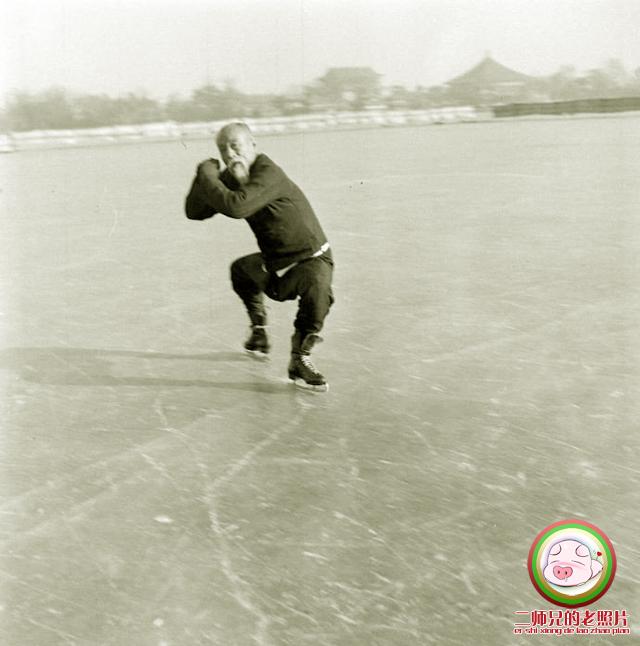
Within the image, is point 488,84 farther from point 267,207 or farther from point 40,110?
point 267,207

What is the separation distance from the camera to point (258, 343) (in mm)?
4043

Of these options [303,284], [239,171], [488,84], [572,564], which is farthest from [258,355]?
[488,84]

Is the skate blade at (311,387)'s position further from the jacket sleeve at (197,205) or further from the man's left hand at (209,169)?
the man's left hand at (209,169)

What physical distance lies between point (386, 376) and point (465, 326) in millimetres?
798

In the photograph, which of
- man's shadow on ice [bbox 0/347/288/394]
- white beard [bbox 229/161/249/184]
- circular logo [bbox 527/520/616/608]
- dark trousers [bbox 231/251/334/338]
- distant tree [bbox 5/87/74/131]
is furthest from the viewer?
distant tree [bbox 5/87/74/131]

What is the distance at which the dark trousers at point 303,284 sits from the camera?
3.53m

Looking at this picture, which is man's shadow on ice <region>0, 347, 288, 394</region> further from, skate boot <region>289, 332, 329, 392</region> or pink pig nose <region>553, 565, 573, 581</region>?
pink pig nose <region>553, 565, 573, 581</region>

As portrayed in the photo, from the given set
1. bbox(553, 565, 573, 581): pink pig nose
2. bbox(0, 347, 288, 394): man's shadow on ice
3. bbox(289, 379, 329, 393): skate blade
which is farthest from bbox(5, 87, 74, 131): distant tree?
bbox(553, 565, 573, 581): pink pig nose

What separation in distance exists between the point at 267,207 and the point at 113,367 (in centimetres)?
115

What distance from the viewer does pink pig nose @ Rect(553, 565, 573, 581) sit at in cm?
206

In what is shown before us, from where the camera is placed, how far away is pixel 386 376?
146 inches

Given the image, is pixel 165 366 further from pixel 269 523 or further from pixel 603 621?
pixel 603 621

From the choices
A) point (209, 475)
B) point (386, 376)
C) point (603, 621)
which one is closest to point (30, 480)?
point (209, 475)

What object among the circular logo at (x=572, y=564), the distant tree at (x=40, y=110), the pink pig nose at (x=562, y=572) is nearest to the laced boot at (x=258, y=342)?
the circular logo at (x=572, y=564)
